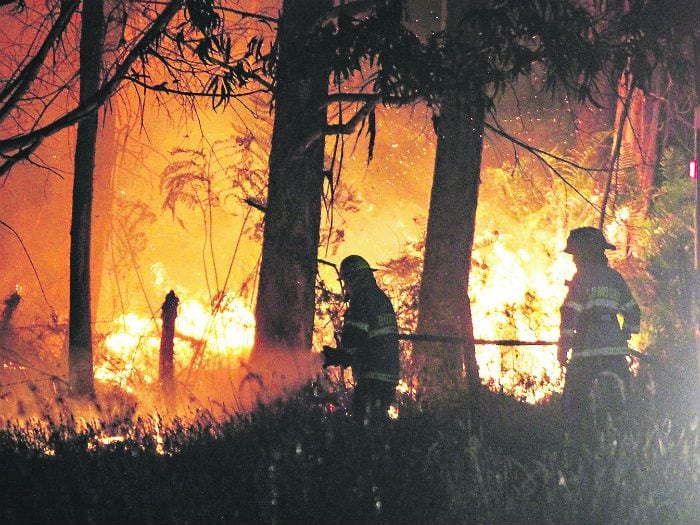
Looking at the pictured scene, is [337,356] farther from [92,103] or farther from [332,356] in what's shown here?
[92,103]

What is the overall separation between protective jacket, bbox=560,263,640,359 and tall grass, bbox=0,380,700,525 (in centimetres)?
175

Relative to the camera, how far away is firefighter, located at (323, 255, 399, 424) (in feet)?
26.3

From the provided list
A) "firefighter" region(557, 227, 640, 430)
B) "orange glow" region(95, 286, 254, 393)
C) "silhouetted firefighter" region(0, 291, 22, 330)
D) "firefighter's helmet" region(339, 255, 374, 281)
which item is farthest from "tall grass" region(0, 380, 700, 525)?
"silhouetted firefighter" region(0, 291, 22, 330)

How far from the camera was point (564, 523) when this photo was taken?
230 inches

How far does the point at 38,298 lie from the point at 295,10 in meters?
16.4

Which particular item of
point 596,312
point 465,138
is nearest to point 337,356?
point 596,312

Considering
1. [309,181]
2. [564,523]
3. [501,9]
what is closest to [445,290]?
[309,181]

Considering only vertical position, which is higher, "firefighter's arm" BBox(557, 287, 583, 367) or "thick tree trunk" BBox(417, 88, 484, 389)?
"thick tree trunk" BBox(417, 88, 484, 389)

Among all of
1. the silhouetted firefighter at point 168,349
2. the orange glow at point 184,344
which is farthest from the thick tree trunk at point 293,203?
the orange glow at point 184,344

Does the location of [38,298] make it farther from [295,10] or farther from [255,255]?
[295,10]

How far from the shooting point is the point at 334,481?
6.13 m

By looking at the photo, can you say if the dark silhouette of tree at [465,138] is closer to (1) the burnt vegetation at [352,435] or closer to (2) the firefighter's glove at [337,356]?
(1) the burnt vegetation at [352,435]

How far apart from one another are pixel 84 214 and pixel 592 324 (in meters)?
5.62

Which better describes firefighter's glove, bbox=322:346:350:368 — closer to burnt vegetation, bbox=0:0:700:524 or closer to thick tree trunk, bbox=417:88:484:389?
burnt vegetation, bbox=0:0:700:524
